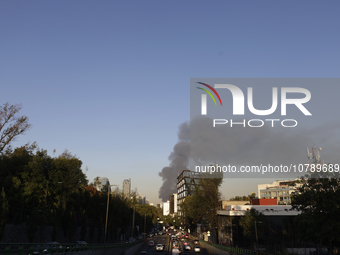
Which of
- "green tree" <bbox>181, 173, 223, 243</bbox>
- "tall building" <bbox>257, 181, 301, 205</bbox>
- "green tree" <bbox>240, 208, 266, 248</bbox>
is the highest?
"tall building" <bbox>257, 181, 301, 205</bbox>

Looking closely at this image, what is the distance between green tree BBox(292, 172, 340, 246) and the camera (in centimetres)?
2609

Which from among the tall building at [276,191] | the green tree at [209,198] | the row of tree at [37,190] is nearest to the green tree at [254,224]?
the green tree at [209,198]

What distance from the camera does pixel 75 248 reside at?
25172 millimetres

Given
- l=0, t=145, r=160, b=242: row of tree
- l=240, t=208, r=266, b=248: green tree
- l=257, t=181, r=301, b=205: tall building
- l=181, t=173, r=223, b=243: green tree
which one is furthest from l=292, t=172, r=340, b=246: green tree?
l=257, t=181, r=301, b=205: tall building

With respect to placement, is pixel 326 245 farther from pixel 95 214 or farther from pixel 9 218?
pixel 95 214

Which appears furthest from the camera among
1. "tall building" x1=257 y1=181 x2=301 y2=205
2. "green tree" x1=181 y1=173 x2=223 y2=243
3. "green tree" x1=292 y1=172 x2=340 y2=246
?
"tall building" x1=257 y1=181 x2=301 y2=205

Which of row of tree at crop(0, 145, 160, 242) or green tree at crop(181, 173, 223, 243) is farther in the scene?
green tree at crop(181, 173, 223, 243)

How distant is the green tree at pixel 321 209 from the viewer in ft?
85.6

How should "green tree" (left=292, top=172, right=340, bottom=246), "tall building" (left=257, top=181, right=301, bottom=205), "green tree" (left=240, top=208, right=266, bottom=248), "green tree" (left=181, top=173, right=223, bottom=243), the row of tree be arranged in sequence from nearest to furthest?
"green tree" (left=292, top=172, right=340, bottom=246), the row of tree, "green tree" (left=240, top=208, right=266, bottom=248), "green tree" (left=181, top=173, right=223, bottom=243), "tall building" (left=257, top=181, right=301, bottom=205)

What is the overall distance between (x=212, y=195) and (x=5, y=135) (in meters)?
57.1

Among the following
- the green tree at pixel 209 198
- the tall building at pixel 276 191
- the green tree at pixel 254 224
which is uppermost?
the tall building at pixel 276 191

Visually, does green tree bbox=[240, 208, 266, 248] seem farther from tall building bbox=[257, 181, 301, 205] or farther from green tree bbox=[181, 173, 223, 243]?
tall building bbox=[257, 181, 301, 205]

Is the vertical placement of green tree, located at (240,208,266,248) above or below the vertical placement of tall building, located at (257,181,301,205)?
below

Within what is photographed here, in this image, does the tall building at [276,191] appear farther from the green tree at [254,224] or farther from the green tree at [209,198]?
the green tree at [254,224]
